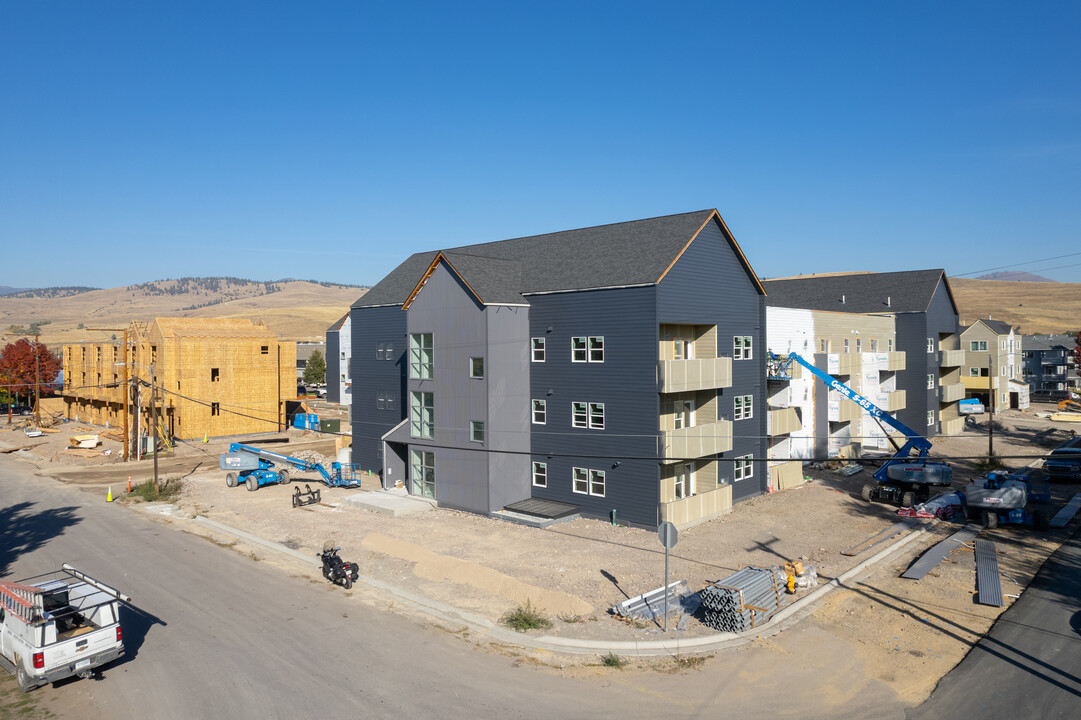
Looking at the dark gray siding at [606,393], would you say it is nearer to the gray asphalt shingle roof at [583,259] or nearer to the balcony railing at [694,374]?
the balcony railing at [694,374]

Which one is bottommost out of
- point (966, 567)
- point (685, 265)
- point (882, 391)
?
point (966, 567)

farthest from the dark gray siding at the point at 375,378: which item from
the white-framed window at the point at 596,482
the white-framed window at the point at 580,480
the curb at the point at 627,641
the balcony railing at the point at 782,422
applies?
the balcony railing at the point at 782,422

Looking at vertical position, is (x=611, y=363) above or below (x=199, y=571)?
above

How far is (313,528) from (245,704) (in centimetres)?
1643

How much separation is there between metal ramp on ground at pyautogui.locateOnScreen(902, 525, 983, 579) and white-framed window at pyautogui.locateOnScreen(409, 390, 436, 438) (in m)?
22.7

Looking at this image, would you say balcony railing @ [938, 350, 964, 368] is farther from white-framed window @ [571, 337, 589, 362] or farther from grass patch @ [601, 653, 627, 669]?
grass patch @ [601, 653, 627, 669]

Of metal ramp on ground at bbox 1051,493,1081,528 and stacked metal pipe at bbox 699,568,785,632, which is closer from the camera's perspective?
stacked metal pipe at bbox 699,568,785,632

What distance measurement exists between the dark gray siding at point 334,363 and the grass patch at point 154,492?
23.0 m

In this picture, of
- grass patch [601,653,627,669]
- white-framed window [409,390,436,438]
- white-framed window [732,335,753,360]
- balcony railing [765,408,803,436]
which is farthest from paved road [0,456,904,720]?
balcony railing [765,408,803,436]

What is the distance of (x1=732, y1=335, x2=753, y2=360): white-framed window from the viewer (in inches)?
1421

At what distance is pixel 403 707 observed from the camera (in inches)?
590

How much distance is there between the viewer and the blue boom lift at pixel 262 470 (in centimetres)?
4009

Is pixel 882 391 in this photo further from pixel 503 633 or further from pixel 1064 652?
pixel 503 633

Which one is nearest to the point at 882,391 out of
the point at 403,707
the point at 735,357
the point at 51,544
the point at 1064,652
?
the point at 735,357
